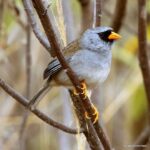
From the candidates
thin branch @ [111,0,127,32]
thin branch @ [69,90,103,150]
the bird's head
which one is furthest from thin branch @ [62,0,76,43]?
thin branch @ [69,90,103,150]

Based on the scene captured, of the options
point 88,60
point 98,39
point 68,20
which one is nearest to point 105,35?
point 98,39

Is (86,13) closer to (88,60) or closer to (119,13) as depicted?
(119,13)

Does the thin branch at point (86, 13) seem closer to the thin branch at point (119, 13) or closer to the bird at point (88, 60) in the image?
the thin branch at point (119, 13)

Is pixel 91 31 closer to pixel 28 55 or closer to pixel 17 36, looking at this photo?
pixel 28 55

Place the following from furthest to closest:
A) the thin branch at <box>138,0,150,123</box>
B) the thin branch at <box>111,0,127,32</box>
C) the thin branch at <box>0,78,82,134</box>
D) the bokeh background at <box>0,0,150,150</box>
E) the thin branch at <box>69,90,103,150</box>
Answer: the bokeh background at <box>0,0,150,150</box>, the thin branch at <box>111,0,127,32</box>, the thin branch at <box>138,0,150,123</box>, the thin branch at <box>69,90,103,150</box>, the thin branch at <box>0,78,82,134</box>

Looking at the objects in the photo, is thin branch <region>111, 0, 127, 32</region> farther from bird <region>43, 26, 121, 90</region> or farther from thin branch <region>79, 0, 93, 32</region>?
bird <region>43, 26, 121, 90</region>

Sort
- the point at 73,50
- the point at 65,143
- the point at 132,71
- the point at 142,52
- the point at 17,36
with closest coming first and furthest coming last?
the point at 73,50
the point at 142,52
the point at 65,143
the point at 17,36
the point at 132,71

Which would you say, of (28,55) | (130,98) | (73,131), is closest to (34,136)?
(130,98)

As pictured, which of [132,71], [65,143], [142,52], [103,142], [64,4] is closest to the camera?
[103,142]

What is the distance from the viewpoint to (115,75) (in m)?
Answer: 4.01

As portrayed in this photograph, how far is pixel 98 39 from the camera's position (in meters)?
2.36

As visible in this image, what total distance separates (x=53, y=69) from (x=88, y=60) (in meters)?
0.17

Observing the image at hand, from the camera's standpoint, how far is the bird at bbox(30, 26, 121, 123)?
A: 2.14 metres

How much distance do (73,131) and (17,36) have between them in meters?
1.73
